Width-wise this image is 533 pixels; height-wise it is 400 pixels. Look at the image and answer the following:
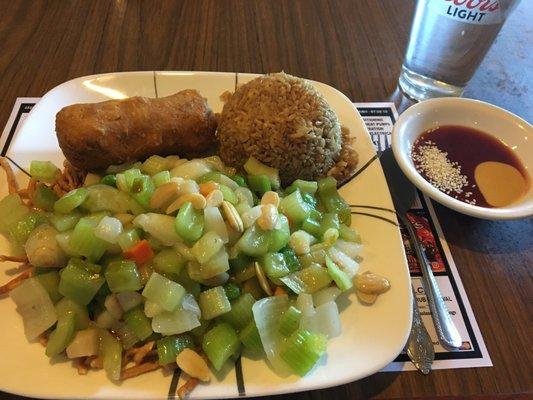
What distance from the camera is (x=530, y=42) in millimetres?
2717

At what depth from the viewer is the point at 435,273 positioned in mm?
1521

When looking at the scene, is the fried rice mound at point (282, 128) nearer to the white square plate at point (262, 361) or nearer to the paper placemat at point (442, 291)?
the white square plate at point (262, 361)

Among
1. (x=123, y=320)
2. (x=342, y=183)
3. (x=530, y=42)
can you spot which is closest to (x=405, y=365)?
(x=342, y=183)

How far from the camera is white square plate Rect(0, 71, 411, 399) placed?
1.08m

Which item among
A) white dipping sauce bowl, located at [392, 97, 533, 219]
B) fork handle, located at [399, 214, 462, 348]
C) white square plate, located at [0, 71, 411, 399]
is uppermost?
white dipping sauce bowl, located at [392, 97, 533, 219]

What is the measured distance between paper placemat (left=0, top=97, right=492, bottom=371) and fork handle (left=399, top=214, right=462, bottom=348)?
0.7 inches

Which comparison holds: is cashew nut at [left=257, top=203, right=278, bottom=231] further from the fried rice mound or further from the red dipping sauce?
the red dipping sauce

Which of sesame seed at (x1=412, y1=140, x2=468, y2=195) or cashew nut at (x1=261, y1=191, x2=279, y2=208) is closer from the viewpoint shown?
cashew nut at (x1=261, y1=191, x2=279, y2=208)

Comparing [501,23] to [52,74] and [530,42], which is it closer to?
[530,42]

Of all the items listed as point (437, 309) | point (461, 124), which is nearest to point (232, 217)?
point (437, 309)

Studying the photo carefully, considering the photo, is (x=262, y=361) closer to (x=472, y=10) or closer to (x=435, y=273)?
(x=435, y=273)

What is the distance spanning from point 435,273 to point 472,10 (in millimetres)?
1093

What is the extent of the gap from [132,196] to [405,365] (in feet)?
3.02

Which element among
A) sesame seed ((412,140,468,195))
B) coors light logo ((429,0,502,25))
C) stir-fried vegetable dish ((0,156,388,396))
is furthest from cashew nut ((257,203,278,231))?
coors light logo ((429,0,502,25))
